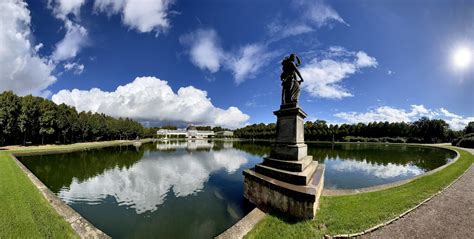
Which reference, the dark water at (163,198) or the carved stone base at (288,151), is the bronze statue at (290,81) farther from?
the dark water at (163,198)

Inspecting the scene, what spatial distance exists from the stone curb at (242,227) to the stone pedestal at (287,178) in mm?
707

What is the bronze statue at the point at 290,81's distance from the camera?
333 inches

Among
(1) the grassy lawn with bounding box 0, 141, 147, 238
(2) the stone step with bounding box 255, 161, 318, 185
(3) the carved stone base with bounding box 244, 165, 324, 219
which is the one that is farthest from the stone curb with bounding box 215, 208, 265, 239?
(1) the grassy lawn with bounding box 0, 141, 147, 238

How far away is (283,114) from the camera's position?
8.36 metres

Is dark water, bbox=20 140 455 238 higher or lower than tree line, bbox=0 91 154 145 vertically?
lower

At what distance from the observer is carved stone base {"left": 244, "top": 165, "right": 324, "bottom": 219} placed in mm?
5491

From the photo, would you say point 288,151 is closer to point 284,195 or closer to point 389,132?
point 284,195

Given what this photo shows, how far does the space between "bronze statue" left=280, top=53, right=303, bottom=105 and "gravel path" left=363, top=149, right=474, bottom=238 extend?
5114 mm

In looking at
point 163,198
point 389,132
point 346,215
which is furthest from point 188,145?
point 389,132

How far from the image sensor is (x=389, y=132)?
61656 millimetres

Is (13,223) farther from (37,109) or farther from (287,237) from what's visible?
(37,109)

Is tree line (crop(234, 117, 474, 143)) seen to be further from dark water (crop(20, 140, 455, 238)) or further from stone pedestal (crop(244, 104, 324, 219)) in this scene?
stone pedestal (crop(244, 104, 324, 219))

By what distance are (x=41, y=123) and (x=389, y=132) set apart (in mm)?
87594

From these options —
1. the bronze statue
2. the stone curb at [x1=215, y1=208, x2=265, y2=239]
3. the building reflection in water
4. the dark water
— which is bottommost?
the building reflection in water
